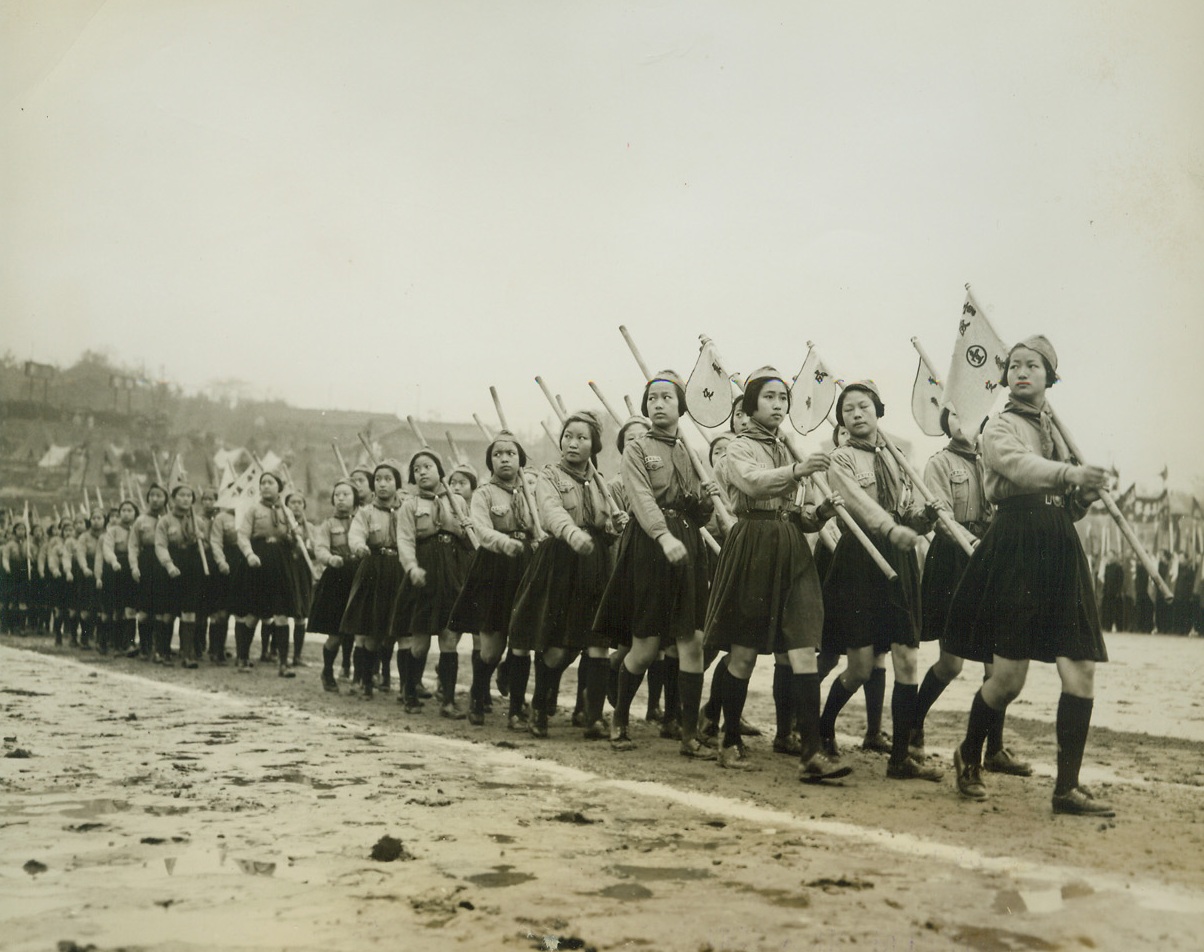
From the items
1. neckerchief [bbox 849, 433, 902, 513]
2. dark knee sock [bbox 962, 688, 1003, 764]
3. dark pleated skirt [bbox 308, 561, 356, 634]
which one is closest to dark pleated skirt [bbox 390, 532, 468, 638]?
dark pleated skirt [bbox 308, 561, 356, 634]

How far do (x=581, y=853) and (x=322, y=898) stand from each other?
0.94 metres

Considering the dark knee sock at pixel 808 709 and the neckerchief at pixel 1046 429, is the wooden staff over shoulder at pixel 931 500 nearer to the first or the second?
the neckerchief at pixel 1046 429

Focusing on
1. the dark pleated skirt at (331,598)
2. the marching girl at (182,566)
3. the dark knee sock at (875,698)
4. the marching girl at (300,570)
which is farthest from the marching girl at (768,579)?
the marching girl at (182,566)

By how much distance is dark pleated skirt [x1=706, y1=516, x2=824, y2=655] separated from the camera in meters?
5.66

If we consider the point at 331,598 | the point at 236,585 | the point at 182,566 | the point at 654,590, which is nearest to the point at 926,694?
the point at 654,590

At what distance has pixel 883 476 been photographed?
6.28 meters

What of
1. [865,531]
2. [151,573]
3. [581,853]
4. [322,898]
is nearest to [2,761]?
[322,898]

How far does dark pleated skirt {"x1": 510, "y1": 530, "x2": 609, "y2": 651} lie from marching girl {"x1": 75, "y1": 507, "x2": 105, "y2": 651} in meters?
7.26

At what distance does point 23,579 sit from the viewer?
14188 millimetres

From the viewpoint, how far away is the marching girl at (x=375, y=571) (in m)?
9.25

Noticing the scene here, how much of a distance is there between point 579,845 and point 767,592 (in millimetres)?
1881

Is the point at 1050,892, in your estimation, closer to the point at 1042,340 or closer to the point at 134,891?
the point at 1042,340

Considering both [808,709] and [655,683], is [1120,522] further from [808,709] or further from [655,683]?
[655,683]

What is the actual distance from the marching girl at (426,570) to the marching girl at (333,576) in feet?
4.06
